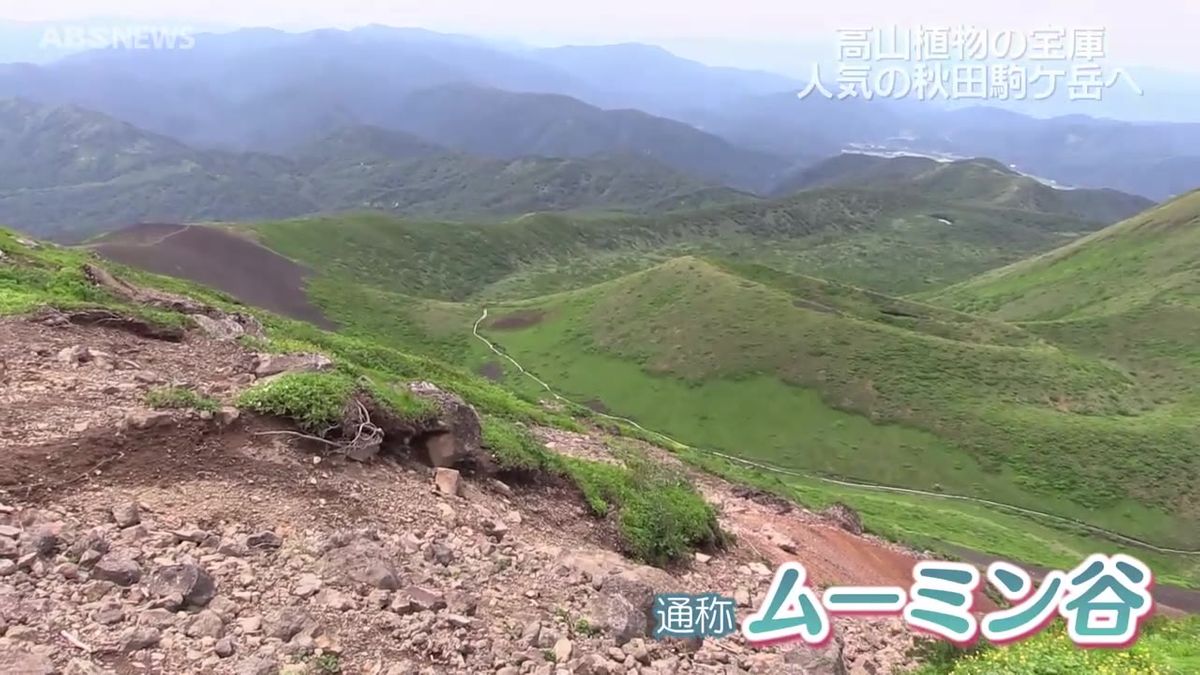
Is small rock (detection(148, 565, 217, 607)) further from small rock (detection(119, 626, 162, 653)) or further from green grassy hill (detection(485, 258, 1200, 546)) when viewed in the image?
green grassy hill (detection(485, 258, 1200, 546))

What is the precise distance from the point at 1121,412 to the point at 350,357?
57474 millimetres

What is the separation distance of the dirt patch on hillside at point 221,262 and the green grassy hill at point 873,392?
1989cm

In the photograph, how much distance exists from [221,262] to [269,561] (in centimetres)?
7807

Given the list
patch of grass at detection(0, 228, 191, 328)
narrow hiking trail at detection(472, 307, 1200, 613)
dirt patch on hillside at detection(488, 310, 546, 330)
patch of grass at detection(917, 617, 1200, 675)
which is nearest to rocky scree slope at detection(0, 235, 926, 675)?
patch of grass at detection(0, 228, 191, 328)

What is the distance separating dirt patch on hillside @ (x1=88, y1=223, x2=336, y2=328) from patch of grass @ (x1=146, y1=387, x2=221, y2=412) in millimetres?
59266

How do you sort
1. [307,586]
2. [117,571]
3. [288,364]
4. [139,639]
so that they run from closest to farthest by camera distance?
[139,639] < [117,571] < [307,586] < [288,364]

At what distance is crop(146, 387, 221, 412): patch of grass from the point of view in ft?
29.1

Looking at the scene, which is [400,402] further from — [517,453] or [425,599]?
[425,599]

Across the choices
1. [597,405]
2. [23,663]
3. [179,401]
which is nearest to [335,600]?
[23,663]

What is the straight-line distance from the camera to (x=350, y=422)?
9.64 m

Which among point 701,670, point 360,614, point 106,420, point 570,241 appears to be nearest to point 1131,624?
point 701,670

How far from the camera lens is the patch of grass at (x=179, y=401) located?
29.1 feet

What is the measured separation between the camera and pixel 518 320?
75.6 meters

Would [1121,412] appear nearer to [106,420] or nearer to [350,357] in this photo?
[350,357]
